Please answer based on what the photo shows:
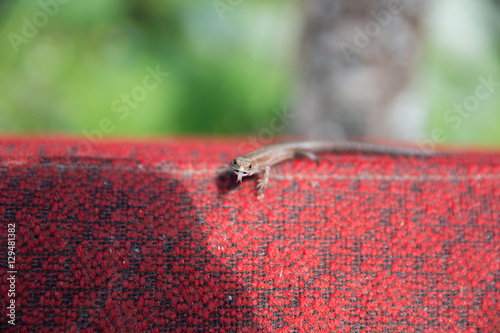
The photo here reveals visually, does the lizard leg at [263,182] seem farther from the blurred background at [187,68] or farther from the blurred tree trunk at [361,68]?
the blurred background at [187,68]

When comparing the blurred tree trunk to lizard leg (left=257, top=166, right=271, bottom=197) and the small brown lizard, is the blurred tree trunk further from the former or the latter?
lizard leg (left=257, top=166, right=271, bottom=197)

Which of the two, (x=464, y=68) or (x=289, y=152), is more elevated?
(x=464, y=68)

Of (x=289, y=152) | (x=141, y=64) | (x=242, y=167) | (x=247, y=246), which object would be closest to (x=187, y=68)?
(x=141, y=64)

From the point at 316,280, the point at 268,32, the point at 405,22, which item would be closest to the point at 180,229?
the point at 316,280

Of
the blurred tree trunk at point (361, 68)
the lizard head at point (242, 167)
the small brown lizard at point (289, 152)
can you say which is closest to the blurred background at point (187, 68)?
the blurred tree trunk at point (361, 68)

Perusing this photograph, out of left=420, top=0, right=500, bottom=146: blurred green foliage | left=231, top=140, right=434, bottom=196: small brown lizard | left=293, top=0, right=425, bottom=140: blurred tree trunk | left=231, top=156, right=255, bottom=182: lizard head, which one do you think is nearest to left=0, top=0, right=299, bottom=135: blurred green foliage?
left=293, top=0, right=425, bottom=140: blurred tree trunk

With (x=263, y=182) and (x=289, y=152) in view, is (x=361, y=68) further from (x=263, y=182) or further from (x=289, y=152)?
(x=263, y=182)
